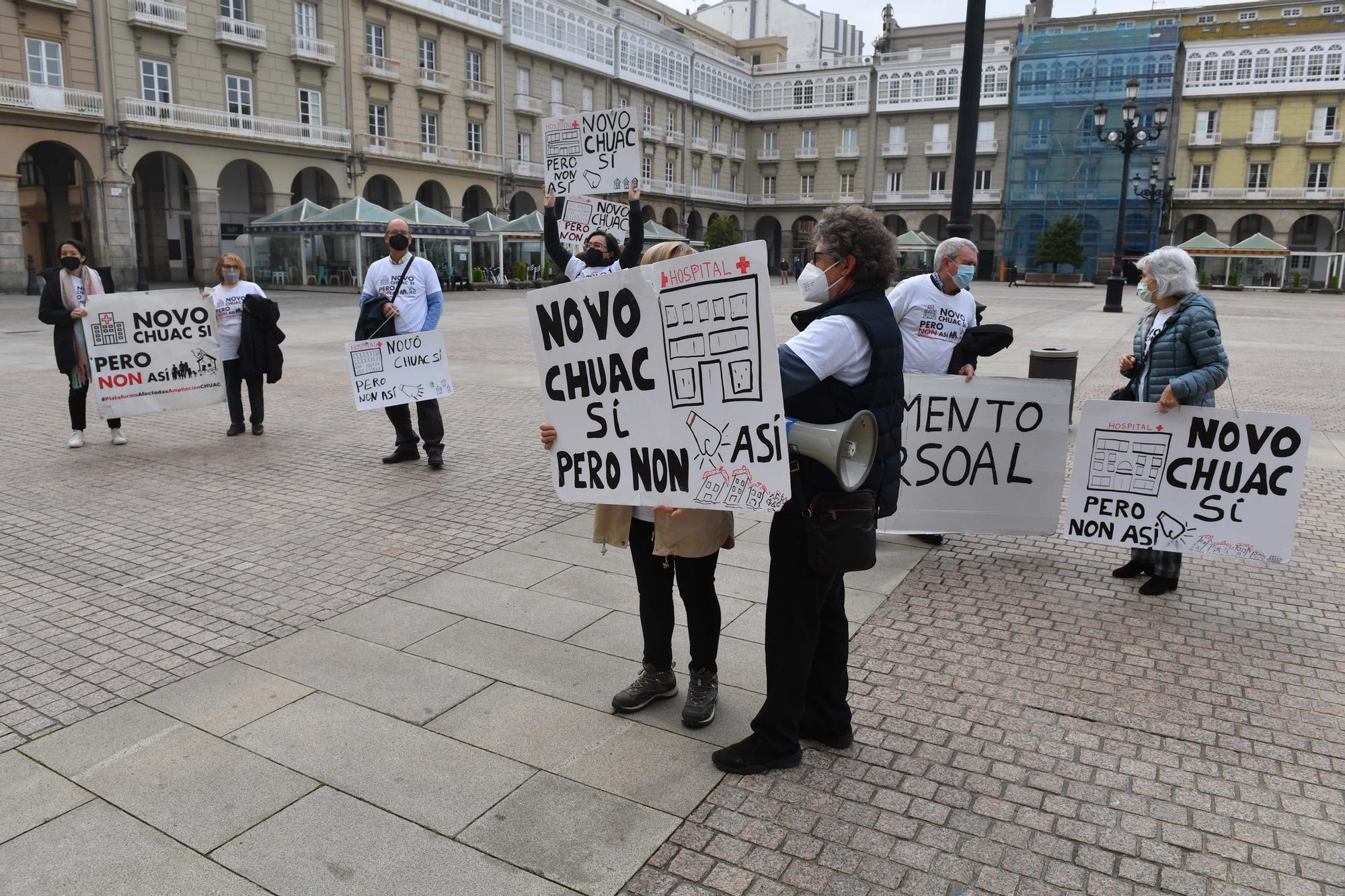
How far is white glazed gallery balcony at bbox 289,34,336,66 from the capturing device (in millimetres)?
36406

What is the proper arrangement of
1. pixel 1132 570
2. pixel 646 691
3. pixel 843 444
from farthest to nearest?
1. pixel 1132 570
2. pixel 646 691
3. pixel 843 444

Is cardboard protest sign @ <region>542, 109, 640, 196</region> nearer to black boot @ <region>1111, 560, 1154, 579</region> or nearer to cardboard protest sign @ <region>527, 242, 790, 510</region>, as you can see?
cardboard protest sign @ <region>527, 242, 790, 510</region>

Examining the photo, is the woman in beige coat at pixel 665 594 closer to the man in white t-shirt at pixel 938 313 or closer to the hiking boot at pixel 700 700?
the hiking boot at pixel 700 700

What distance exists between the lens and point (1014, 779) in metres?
3.28

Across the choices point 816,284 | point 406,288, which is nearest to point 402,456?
point 406,288

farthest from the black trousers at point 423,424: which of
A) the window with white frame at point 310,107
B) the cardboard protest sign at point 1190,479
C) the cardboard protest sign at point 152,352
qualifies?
the window with white frame at point 310,107

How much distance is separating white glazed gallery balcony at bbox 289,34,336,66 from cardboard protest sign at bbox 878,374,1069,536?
3730 cm

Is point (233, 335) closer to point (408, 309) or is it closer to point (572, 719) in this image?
point (408, 309)

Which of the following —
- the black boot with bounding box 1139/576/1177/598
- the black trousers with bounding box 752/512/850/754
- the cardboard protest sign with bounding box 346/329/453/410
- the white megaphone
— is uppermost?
the white megaphone

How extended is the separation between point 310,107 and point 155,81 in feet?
20.1

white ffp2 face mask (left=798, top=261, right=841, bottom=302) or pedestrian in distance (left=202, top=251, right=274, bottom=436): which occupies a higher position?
white ffp2 face mask (left=798, top=261, right=841, bottom=302)

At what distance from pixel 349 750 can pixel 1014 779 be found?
7.49ft

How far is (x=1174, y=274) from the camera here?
489 cm

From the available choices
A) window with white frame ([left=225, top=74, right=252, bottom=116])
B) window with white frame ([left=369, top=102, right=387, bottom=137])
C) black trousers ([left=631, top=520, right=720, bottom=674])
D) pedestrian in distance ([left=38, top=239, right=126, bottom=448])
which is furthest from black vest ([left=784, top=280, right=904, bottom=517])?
window with white frame ([left=369, top=102, right=387, bottom=137])
